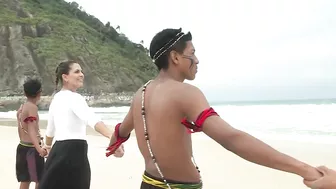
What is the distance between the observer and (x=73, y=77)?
349 cm

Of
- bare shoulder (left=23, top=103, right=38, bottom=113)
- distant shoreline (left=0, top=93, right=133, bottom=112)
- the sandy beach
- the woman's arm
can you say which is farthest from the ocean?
distant shoreline (left=0, top=93, right=133, bottom=112)

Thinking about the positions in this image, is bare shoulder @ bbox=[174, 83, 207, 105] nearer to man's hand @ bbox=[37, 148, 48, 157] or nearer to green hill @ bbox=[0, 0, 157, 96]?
man's hand @ bbox=[37, 148, 48, 157]

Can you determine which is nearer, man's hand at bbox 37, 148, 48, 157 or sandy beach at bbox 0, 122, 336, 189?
man's hand at bbox 37, 148, 48, 157

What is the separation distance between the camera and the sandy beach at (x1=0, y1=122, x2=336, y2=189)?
6976mm

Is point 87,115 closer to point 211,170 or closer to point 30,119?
point 30,119

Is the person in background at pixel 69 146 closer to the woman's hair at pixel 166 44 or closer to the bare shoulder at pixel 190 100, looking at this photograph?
the woman's hair at pixel 166 44

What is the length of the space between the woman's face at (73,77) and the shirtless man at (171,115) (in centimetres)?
132

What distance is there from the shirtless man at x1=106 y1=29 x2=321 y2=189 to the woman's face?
1319 millimetres

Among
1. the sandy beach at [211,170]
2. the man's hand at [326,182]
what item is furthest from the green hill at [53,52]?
the man's hand at [326,182]

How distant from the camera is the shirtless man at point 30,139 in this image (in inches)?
171

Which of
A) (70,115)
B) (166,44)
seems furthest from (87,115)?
(166,44)

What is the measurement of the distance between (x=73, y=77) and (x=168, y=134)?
1.67 meters

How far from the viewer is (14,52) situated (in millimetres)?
54438

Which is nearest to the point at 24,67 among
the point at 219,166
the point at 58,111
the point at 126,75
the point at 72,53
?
the point at 72,53
